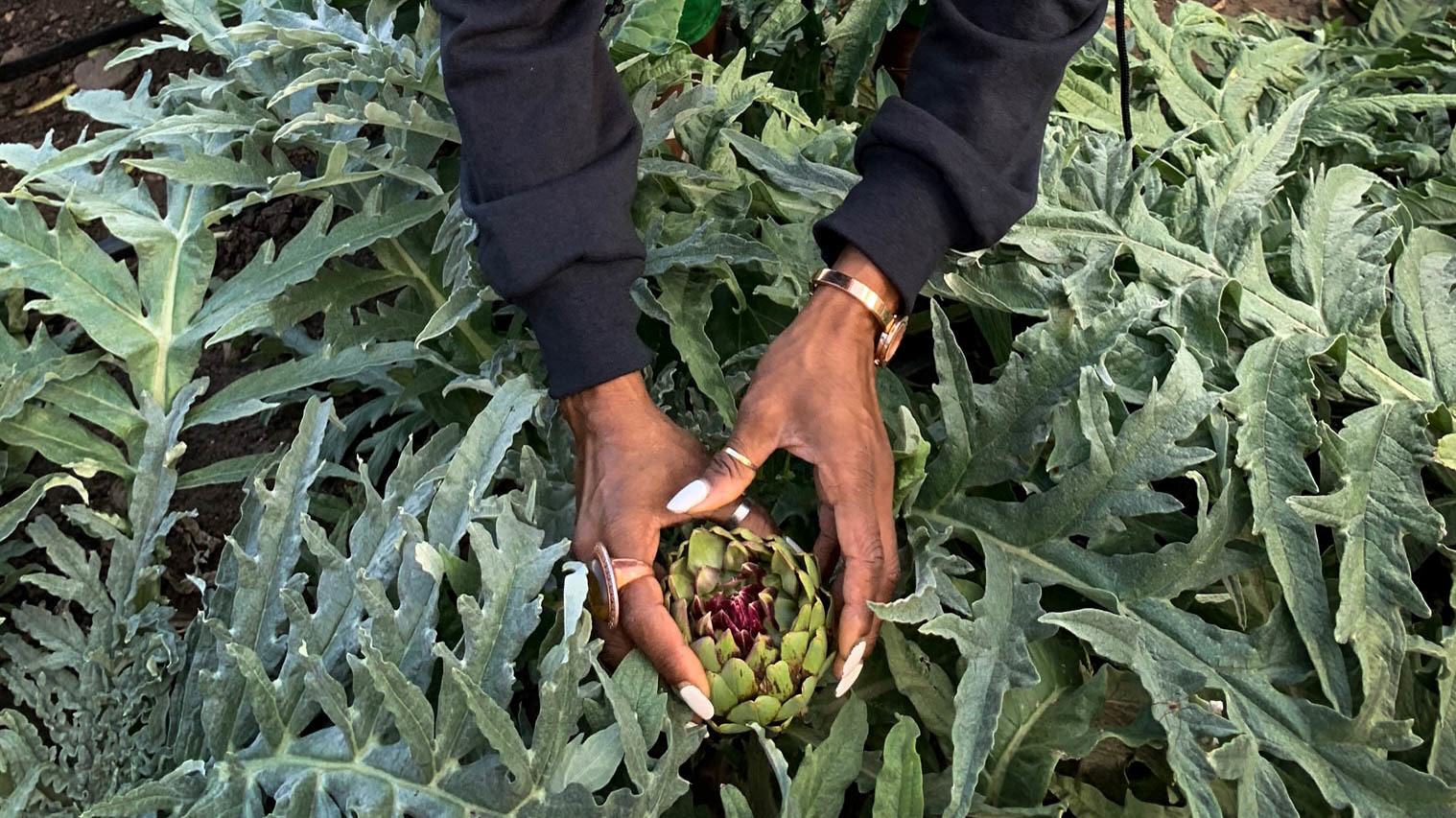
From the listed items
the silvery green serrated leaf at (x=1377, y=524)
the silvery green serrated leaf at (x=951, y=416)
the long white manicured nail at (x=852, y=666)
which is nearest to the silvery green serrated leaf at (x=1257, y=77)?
the silvery green serrated leaf at (x=1377, y=524)

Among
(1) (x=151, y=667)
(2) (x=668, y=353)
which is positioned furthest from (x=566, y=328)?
(1) (x=151, y=667)

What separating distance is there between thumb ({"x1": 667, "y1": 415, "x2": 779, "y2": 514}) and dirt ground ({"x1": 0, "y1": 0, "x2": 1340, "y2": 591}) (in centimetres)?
64

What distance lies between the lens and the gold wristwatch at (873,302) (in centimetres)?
68

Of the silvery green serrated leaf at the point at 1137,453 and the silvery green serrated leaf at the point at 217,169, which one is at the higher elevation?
the silvery green serrated leaf at the point at 217,169

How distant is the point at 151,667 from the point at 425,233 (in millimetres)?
434

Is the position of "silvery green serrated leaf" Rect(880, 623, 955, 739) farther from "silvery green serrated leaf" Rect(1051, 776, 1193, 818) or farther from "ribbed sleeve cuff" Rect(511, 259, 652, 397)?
"ribbed sleeve cuff" Rect(511, 259, 652, 397)

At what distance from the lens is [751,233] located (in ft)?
2.97

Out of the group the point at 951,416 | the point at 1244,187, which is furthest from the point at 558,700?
the point at 1244,187

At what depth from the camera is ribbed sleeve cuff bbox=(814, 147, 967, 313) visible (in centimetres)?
66

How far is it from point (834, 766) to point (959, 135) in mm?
412

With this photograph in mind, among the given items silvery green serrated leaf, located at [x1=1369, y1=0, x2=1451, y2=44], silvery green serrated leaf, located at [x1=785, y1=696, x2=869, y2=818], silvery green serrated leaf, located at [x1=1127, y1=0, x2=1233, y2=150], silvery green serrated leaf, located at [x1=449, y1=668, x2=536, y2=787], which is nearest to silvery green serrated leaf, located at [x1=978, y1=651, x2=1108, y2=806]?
silvery green serrated leaf, located at [x1=785, y1=696, x2=869, y2=818]

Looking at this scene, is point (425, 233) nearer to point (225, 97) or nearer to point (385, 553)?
point (225, 97)

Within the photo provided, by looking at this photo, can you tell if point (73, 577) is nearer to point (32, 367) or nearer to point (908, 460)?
point (32, 367)

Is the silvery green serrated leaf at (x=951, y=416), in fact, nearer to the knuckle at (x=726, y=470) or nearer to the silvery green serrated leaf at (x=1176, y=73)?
the knuckle at (x=726, y=470)
